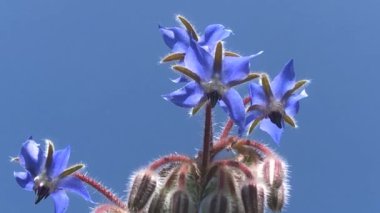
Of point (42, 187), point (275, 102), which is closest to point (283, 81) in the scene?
point (275, 102)

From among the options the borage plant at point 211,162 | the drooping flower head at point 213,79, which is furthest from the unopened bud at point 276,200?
the drooping flower head at point 213,79

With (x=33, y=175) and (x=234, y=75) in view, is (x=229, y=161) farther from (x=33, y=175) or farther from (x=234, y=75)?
(x=33, y=175)

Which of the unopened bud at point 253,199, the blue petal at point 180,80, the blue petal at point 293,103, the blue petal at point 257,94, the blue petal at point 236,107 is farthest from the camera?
the blue petal at point 180,80

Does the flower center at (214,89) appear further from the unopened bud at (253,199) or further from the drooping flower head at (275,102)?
the unopened bud at (253,199)

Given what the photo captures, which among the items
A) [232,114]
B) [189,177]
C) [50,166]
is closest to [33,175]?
[50,166]

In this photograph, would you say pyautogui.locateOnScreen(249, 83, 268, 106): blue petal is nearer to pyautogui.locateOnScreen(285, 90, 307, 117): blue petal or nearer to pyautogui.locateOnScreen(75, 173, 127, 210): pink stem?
pyautogui.locateOnScreen(285, 90, 307, 117): blue petal
